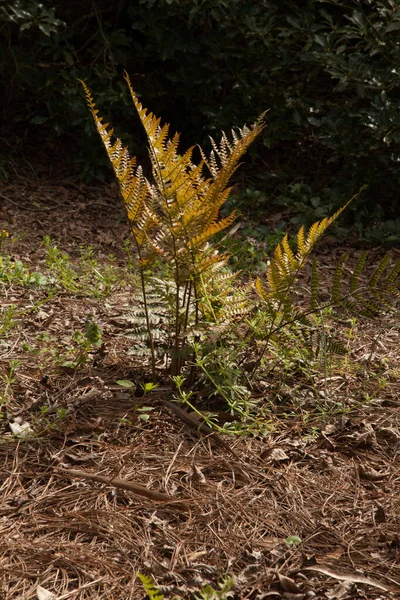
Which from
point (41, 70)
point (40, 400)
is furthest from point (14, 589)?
point (41, 70)

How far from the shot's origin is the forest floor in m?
1.75

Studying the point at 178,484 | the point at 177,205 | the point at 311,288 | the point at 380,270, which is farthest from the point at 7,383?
the point at 380,270

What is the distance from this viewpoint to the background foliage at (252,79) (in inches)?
187

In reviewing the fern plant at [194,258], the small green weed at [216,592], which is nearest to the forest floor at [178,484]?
the small green weed at [216,592]

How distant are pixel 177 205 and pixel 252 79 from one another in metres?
3.30

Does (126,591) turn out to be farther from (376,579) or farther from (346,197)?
(346,197)

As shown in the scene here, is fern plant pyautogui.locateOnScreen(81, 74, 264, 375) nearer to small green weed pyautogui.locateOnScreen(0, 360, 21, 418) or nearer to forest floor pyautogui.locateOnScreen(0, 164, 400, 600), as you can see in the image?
forest floor pyautogui.locateOnScreen(0, 164, 400, 600)

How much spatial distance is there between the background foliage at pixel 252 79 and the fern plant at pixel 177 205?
2.63 metres

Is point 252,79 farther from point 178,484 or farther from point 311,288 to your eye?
point 178,484

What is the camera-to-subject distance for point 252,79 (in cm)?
525

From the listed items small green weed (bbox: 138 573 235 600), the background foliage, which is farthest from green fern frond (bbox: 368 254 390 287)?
the background foliage

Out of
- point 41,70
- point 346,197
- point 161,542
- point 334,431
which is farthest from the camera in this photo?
point 41,70

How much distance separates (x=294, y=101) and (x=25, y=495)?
394 cm

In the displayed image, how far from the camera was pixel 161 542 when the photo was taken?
1852mm
